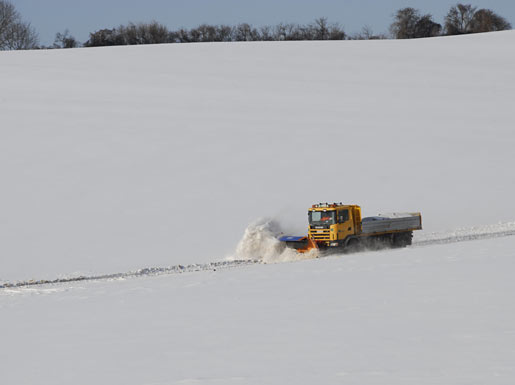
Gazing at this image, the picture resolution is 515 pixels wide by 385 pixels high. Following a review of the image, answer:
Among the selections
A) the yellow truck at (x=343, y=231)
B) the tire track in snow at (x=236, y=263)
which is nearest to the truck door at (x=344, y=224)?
the yellow truck at (x=343, y=231)

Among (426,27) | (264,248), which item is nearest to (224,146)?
(264,248)

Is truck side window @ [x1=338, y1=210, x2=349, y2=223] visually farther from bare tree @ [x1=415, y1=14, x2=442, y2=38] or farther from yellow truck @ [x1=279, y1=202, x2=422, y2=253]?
bare tree @ [x1=415, y1=14, x2=442, y2=38]

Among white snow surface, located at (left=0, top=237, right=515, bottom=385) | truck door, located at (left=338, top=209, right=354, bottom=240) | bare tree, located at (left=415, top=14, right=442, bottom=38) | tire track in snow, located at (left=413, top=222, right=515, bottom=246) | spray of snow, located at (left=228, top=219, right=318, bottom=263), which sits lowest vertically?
tire track in snow, located at (left=413, top=222, right=515, bottom=246)

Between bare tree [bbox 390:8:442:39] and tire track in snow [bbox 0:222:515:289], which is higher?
bare tree [bbox 390:8:442:39]

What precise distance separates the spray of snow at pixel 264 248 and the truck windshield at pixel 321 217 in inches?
30.3

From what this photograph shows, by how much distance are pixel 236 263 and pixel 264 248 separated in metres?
1.32

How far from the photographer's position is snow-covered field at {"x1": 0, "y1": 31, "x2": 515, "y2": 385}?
699cm

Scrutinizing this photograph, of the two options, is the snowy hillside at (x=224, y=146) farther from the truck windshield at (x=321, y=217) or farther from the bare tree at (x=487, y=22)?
the bare tree at (x=487, y=22)

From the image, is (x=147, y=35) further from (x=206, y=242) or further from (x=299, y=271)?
(x=299, y=271)

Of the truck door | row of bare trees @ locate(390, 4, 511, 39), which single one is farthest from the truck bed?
row of bare trees @ locate(390, 4, 511, 39)

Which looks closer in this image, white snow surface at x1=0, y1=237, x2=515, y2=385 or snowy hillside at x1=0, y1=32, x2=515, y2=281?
white snow surface at x1=0, y1=237, x2=515, y2=385

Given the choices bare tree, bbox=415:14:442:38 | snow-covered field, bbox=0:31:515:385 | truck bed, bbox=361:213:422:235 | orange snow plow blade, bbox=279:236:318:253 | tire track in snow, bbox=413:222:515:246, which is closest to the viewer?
snow-covered field, bbox=0:31:515:385

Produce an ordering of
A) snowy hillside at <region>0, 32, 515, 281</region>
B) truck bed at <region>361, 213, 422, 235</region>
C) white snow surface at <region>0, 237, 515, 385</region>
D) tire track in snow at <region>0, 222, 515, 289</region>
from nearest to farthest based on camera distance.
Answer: white snow surface at <region>0, 237, 515, 385</region>, tire track in snow at <region>0, 222, 515, 289</region>, truck bed at <region>361, 213, 422, 235</region>, snowy hillside at <region>0, 32, 515, 281</region>

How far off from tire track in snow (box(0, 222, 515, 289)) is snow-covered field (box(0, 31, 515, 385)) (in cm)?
13
